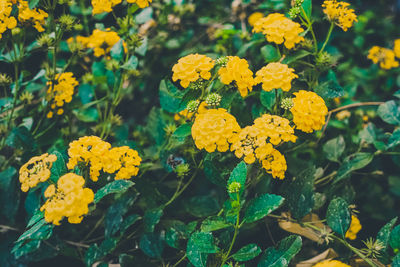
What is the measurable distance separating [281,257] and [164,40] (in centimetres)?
148

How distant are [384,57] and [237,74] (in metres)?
1.16

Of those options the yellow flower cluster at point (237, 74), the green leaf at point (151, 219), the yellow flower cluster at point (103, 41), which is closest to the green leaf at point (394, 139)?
the yellow flower cluster at point (237, 74)

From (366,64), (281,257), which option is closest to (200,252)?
(281,257)

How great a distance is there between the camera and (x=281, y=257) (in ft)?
3.64

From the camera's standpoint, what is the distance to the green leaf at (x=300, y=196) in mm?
1317

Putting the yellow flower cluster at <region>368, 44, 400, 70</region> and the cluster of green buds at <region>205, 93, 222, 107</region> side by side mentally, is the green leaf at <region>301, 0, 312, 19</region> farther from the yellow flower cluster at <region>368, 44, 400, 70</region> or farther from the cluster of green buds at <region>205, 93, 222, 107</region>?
the yellow flower cluster at <region>368, 44, 400, 70</region>

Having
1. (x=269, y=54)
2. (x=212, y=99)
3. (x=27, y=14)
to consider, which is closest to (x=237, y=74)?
(x=212, y=99)

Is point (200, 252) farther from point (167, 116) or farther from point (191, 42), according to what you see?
point (191, 42)

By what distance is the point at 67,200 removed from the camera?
955 mm

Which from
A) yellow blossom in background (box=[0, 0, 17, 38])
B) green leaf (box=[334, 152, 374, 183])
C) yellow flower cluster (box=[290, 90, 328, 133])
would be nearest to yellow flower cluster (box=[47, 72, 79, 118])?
yellow blossom in background (box=[0, 0, 17, 38])

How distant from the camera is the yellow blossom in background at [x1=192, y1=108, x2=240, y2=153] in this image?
3.52 ft

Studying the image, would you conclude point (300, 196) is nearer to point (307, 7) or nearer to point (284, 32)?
point (284, 32)

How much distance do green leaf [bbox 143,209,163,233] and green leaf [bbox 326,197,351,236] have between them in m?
0.62

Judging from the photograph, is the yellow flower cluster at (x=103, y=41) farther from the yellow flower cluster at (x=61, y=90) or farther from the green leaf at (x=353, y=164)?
the green leaf at (x=353, y=164)
